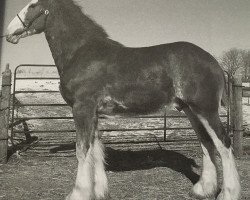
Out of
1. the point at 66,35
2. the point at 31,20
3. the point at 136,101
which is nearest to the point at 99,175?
the point at 136,101

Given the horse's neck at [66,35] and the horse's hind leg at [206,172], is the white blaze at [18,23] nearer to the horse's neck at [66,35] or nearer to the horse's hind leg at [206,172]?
the horse's neck at [66,35]

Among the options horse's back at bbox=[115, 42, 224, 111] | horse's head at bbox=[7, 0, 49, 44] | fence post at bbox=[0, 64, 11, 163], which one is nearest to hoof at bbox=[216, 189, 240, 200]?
horse's back at bbox=[115, 42, 224, 111]

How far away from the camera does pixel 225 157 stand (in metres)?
3.68

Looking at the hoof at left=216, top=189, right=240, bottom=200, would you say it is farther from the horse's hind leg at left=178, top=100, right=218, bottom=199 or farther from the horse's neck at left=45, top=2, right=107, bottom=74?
the horse's neck at left=45, top=2, right=107, bottom=74

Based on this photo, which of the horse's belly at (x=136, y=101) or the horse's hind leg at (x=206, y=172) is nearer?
the horse's belly at (x=136, y=101)

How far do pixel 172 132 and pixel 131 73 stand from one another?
5.04 m

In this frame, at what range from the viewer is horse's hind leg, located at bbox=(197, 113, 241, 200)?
363 centimetres

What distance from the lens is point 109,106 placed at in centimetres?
389

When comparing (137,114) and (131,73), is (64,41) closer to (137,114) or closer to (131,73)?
(131,73)

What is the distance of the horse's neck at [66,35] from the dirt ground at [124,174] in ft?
5.22

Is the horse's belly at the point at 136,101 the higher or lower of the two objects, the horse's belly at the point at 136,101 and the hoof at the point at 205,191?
the higher

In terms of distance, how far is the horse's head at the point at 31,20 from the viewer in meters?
4.23

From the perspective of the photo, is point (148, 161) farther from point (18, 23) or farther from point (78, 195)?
point (18, 23)

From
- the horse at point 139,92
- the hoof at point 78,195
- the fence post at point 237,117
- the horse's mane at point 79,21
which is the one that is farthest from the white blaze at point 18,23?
the fence post at point 237,117
